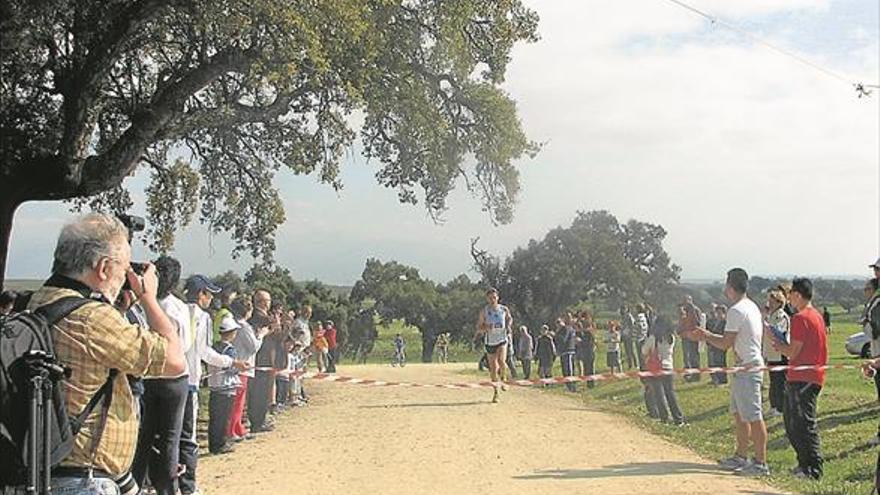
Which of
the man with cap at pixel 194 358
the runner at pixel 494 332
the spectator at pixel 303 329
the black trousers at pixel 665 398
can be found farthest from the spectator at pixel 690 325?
the man with cap at pixel 194 358

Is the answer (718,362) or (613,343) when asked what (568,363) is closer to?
(613,343)

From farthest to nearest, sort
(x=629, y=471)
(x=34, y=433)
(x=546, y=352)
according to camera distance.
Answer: (x=546, y=352), (x=629, y=471), (x=34, y=433)

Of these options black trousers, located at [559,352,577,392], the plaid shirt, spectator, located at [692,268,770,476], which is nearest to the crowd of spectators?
the plaid shirt

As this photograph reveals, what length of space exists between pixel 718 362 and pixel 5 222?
14.7 meters

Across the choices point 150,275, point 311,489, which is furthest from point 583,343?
point 150,275

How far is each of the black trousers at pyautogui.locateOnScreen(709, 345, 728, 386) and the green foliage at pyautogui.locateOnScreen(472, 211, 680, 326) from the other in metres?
44.6

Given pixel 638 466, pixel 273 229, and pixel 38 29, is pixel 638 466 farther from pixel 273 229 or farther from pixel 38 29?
pixel 273 229

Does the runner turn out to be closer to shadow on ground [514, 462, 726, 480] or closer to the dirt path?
the dirt path

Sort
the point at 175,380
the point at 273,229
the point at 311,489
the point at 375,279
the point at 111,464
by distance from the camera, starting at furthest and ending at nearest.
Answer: the point at 375,279, the point at 273,229, the point at 311,489, the point at 175,380, the point at 111,464

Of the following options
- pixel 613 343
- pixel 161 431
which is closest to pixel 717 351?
pixel 613 343

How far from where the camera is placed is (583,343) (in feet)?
74.6

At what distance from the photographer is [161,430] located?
7379 mm

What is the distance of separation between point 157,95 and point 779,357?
1297 centimetres

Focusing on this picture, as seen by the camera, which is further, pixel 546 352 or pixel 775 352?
pixel 546 352
